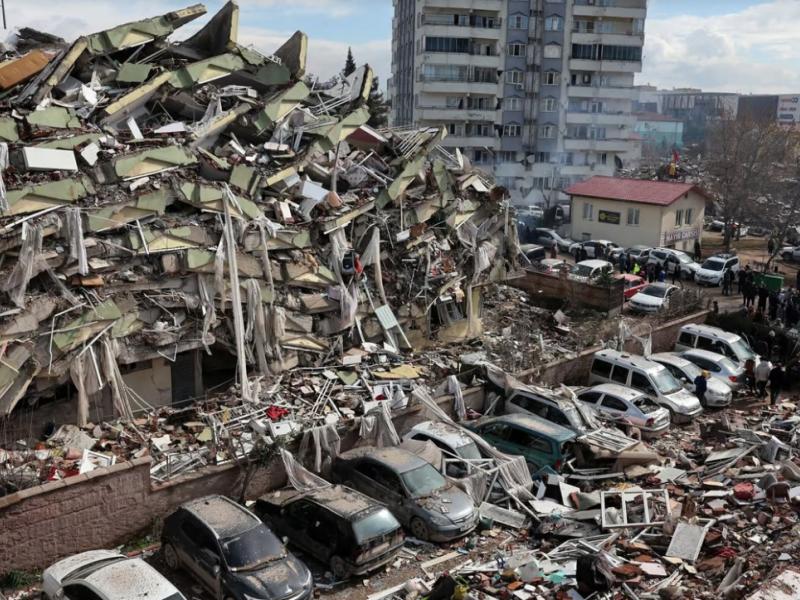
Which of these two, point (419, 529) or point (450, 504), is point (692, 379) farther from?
point (419, 529)

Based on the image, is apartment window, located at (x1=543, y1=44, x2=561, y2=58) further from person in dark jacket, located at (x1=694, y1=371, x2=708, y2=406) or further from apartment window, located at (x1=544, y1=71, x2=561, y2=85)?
person in dark jacket, located at (x1=694, y1=371, x2=708, y2=406)

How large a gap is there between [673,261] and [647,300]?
8.38 m

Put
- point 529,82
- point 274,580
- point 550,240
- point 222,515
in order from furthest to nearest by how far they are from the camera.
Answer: point 529,82 → point 550,240 → point 222,515 → point 274,580

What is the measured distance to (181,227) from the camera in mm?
17031

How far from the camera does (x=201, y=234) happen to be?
57.2 ft

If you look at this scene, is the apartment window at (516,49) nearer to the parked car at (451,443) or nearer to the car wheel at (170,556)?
the parked car at (451,443)

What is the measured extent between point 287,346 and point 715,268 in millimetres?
22072

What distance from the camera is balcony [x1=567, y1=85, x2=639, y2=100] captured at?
194 ft

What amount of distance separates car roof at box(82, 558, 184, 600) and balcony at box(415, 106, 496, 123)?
48.9 meters

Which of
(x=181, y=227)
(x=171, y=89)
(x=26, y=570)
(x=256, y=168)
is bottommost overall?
(x=26, y=570)

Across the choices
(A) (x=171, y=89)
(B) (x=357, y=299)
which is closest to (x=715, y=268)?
(B) (x=357, y=299)

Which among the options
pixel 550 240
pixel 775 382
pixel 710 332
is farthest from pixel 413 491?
pixel 550 240

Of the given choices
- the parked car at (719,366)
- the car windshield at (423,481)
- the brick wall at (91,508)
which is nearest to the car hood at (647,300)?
the parked car at (719,366)

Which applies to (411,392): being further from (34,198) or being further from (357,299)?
(34,198)
